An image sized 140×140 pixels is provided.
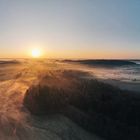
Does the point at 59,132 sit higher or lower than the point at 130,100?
lower

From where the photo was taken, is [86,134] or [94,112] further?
[94,112]

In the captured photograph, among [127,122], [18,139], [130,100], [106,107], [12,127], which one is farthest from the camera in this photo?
[130,100]

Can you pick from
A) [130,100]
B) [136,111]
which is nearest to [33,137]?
[136,111]

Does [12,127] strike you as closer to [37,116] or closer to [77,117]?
[37,116]

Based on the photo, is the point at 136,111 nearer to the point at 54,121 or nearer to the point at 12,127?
the point at 54,121

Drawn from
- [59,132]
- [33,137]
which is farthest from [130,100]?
[33,137]

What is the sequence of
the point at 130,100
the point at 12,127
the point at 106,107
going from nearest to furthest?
the point at 12,127 → the point at 106,107 → the point at 130,100
